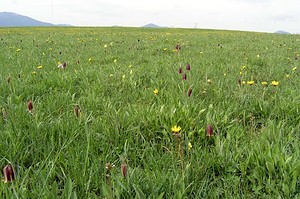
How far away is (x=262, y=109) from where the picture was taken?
293 centimetres

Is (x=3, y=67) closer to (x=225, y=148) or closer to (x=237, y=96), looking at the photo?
(x=237, y=96)

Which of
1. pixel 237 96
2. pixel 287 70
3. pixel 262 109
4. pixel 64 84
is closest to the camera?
pixel 262 109

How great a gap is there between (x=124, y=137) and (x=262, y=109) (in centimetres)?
159

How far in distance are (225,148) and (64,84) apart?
2715 millimetres

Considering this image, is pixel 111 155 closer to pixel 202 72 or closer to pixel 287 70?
pixel 202 72

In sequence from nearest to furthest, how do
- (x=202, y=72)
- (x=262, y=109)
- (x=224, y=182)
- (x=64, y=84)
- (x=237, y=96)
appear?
1. (x=224, y=182)
2. (x=262, y=109)
3. (x=237, y=96)
4. (x=64, y=84)
5. (x=202, y=72)

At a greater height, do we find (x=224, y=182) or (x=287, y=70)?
(x=287, y=70)

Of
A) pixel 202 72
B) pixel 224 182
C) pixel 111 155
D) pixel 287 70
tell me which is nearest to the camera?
pixel 224 182

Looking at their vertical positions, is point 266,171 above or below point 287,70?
below

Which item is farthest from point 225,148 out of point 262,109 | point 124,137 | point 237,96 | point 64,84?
point 64,84

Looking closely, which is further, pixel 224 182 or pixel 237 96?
pixel 237 96

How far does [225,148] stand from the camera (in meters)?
2.08

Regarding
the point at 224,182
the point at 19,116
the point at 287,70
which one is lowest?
the point at 224,182

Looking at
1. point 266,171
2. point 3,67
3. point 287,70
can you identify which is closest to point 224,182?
point 266,171
